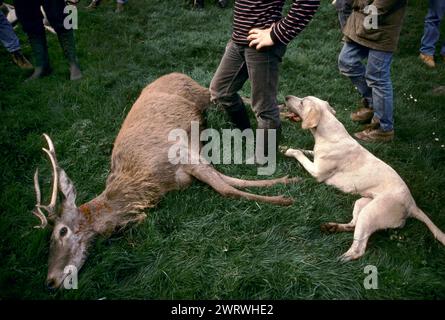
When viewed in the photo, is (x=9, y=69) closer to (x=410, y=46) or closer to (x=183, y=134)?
(x=183, y=134)

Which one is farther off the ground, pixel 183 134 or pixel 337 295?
pixel 183 134

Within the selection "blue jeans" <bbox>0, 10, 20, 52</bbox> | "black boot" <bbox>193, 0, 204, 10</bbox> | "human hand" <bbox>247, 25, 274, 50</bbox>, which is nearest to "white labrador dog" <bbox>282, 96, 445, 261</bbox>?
"human hand" <bbox>247, 25, 274, 50</bbox>

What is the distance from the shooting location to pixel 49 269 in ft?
9.63

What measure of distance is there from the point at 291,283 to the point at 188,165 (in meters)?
1.60

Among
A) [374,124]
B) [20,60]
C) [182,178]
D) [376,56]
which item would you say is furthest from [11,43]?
[374,124]

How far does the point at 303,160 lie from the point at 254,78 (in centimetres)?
116

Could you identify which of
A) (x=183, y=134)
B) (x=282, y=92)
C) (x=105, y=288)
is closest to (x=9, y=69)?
(x=183, y=134)

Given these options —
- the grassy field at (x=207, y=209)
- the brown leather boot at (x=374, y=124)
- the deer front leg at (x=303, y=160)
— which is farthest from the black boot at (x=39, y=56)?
the brown leather boot at (x=374, y=124)

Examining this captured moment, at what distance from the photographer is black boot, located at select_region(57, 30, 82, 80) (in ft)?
19.6

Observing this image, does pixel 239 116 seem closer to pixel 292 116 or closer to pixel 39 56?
pixel 292 116

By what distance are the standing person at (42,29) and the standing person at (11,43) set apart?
17.4 inches

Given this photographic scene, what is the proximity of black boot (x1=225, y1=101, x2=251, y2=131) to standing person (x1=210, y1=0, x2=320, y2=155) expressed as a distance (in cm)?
29
